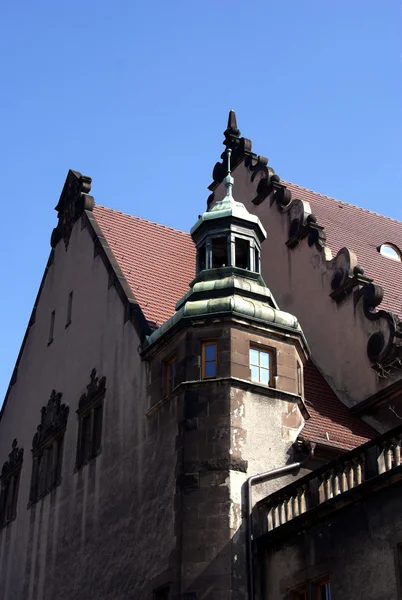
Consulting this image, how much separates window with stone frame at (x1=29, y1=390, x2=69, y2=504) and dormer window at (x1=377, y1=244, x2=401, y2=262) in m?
8.38

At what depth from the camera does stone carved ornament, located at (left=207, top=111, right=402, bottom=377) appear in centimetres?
2073

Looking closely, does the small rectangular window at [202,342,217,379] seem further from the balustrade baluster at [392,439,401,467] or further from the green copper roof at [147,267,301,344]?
the balustrade baluster at [392,439,401,467]

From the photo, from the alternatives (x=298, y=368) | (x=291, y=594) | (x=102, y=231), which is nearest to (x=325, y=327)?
(x=298, y=368)

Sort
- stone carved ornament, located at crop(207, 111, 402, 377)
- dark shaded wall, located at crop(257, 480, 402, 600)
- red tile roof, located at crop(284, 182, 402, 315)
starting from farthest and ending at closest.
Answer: red tile roof, located at crop(284, 182, 402, 315), stone carved ornament, located at crop(207, 111, 402, 377), dark shaded wall, located at crop(257, 480, 402, 600)

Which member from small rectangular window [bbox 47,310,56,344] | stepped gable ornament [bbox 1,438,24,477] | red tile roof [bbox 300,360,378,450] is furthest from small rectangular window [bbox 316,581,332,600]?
small rectangular window [bbox 47,310,56,344]

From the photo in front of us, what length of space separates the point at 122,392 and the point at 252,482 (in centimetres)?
451

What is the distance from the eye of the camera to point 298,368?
1973 centimetres

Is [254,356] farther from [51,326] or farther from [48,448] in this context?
[51,326]

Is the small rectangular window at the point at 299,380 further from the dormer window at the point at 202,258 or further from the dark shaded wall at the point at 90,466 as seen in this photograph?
the dormer window at the point at 202,258

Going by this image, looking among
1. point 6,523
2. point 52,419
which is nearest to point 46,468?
point 52,419

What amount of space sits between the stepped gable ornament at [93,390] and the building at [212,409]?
0.14 ft

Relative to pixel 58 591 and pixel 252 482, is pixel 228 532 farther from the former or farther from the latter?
pixel 58 591

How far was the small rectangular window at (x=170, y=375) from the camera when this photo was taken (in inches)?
763

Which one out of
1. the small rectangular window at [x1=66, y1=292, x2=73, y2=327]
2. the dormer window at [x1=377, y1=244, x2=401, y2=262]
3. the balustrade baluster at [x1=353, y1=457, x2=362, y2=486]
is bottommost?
the balustrade baluster at [x1=353, y1=457, x2=362, y2=486]
